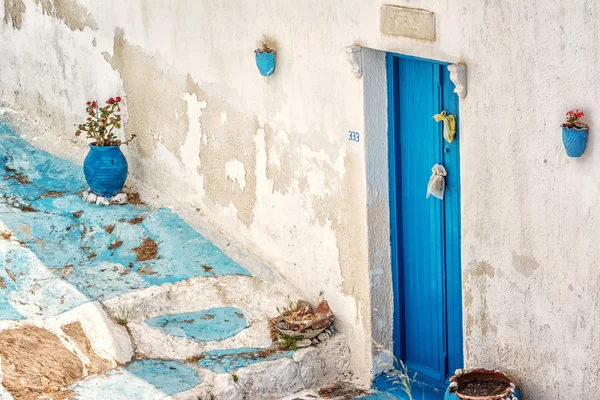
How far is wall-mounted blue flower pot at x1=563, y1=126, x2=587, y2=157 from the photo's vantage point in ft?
18.5

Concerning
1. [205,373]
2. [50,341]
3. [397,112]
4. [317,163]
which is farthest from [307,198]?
[50,341]

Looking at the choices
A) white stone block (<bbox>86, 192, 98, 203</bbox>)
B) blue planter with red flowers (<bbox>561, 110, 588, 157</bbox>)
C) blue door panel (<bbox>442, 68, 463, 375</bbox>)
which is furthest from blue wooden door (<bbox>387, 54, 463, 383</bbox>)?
white stone block (<bbox>86, 192, 98, 203</bbox>)

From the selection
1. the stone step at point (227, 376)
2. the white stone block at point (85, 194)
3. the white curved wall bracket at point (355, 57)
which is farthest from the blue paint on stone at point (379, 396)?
the white stone block at point (85, 194)

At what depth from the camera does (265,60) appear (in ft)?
26.2

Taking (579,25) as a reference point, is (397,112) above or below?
below

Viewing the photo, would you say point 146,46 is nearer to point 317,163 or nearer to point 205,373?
point 317,163

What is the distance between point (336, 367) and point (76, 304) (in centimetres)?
210

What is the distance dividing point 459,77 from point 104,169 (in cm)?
452

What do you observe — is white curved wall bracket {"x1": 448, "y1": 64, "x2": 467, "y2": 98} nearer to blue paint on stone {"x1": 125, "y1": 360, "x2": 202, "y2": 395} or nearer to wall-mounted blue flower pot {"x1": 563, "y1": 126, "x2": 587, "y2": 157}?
wall-mounted blue flower pot {"x1": 563, "y1": 126, "x2": 587, "y2": 157}

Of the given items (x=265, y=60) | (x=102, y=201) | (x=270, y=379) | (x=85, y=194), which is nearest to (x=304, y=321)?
(x=270, y=379)

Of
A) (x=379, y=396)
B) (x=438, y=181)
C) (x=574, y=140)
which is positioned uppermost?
(x=574, y=140)

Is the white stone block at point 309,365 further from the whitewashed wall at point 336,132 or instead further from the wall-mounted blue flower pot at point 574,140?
the wall-mounted blue flower pot at point 574,140

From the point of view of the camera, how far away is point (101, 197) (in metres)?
9.88

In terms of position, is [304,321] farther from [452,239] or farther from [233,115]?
[233,115]
